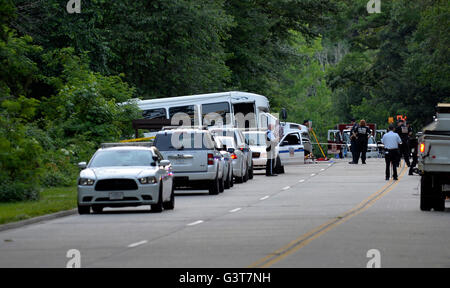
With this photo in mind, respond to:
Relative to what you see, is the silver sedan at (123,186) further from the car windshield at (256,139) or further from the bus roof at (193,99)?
the bus roof at (193,99)

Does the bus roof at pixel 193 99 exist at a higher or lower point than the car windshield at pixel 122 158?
higher

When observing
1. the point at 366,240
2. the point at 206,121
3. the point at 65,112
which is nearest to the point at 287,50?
the point at 206,121

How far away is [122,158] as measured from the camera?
84.4 feet

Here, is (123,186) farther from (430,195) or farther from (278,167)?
(278,167)

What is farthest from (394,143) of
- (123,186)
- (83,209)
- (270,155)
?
(83,209)

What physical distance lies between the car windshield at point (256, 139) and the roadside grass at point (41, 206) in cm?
1616

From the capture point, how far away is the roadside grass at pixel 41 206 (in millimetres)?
22219

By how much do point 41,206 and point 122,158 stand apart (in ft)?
7.08

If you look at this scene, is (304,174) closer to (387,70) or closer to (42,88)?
(42,88)

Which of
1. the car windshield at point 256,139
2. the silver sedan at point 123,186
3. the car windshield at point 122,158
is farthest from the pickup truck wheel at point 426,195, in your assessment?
the car windshield at point 256,139

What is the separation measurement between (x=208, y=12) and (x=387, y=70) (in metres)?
33.9

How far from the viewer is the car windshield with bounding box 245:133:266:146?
46.1m

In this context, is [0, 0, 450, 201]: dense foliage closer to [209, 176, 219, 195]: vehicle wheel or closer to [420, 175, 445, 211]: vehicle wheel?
[209, 176, 219, 195]: vehicle wheel

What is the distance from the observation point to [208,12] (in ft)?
180
